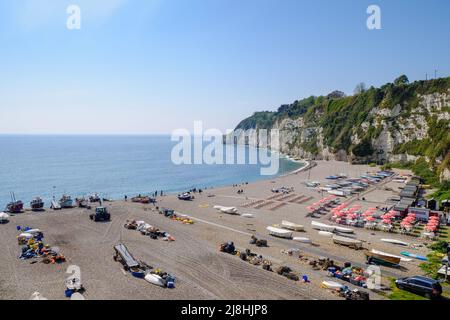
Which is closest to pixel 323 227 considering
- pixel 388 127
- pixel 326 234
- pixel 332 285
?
pixel 326 234

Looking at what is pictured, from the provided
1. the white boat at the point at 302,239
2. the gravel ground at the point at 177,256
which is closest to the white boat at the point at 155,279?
the gravel ground at the point at 177,256

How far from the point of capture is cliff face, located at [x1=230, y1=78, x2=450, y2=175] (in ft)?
295

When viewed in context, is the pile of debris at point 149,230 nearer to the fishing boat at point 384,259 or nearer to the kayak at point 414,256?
the fishing boat at point 384,259

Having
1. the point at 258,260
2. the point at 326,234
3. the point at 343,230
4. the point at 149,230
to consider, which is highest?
the point at 149,230

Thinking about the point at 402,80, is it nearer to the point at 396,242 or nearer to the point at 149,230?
the point at 396,242

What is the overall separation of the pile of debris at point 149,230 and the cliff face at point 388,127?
56592mm

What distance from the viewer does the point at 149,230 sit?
34031 millimetres

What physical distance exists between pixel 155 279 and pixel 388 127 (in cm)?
10478

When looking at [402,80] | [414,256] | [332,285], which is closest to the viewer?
[332,285]

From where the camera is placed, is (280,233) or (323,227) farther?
(323,227)

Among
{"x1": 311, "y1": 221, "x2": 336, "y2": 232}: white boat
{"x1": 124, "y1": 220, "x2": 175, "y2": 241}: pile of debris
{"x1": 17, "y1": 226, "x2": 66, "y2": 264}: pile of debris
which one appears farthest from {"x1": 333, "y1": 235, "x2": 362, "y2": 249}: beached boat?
{"x1": 17, "y1": 226, "x2": 66, "y2": 264}: pile of debris

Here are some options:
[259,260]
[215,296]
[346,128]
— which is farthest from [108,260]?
[346,128]

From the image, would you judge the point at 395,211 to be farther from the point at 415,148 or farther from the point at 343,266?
the point at 415,148
